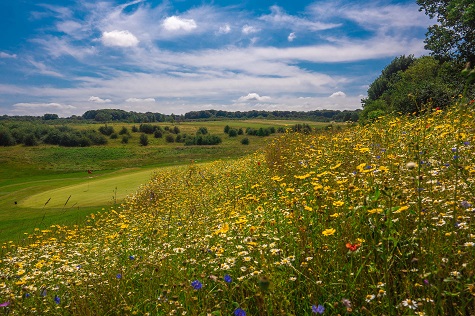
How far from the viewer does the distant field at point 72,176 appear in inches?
541

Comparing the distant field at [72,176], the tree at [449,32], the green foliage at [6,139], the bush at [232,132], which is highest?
the tree at [449,32]

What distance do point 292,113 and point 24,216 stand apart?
393 ft

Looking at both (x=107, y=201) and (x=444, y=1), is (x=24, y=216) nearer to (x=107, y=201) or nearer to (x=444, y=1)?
(x=107, y=201)

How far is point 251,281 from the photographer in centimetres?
260

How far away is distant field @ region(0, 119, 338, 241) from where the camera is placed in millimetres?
13739

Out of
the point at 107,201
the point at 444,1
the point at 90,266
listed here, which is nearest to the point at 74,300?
the point at 90,266

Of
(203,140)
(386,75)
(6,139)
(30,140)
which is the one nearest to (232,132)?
(203,140)

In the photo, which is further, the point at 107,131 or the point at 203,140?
the point at 107,131

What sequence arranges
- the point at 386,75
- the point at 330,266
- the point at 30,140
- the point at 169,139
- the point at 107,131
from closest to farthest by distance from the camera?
the point at 330,266
the point at 386,75
the point at 30,140
the point at 169,139
the point at 107,131

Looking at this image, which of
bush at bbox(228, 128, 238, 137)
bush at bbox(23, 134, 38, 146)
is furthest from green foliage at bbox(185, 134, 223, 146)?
bush at bbox(23, 134, 38, 146)

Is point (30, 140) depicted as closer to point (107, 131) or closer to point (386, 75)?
point (107, 131)

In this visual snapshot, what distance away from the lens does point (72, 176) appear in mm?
36594

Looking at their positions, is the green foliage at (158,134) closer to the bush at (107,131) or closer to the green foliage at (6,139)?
the bush at (107,131)

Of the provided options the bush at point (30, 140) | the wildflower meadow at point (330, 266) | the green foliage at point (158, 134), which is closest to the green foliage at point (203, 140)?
the green foliage at point (158, 134)
